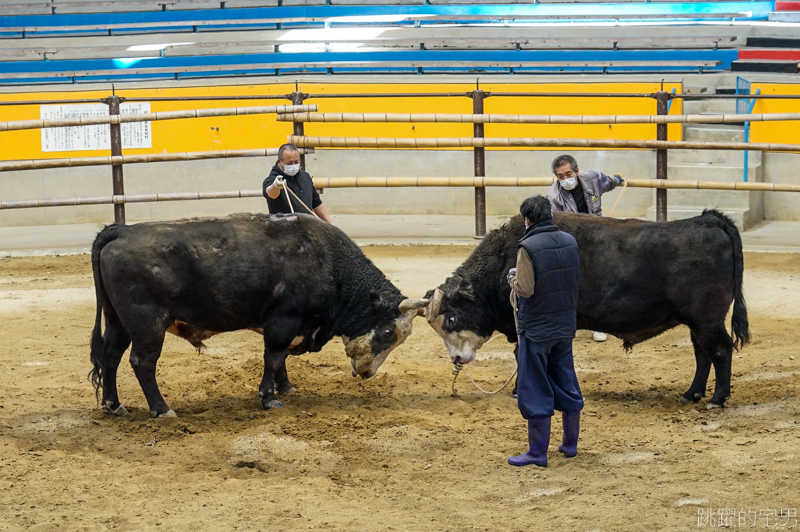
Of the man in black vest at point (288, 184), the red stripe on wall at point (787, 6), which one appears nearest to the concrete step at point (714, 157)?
the red stripe on wall at point (787, 6)

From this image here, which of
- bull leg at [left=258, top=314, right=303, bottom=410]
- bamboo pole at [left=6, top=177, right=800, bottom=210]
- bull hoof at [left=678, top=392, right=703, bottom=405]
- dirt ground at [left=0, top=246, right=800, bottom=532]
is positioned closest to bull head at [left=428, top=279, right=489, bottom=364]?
dirt ground at [left=0, top=246, right=800, bottom=532]

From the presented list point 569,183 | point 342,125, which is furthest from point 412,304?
point 342,125

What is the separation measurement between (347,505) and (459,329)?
2095 mm

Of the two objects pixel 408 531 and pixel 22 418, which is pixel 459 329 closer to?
pixel 408 531

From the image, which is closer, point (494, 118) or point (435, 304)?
point (435, 304)

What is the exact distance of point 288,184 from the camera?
8258 millimetres

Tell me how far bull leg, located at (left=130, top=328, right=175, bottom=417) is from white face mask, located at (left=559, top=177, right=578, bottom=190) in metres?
3.16

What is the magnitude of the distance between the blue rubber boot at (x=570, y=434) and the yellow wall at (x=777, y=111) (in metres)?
8.70

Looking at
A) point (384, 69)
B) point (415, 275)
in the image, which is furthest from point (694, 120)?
point (384, 69)

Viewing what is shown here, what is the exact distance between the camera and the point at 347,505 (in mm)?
4902

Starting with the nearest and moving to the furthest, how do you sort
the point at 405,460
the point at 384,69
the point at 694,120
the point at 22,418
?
the point at 405,460
the point at 22,418
the point at 694,120
the point at 384,69

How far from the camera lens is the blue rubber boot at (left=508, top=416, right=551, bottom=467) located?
535cm

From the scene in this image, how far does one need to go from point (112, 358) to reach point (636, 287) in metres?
3.51

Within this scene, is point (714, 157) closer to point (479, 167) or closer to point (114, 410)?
point (479, 167)
